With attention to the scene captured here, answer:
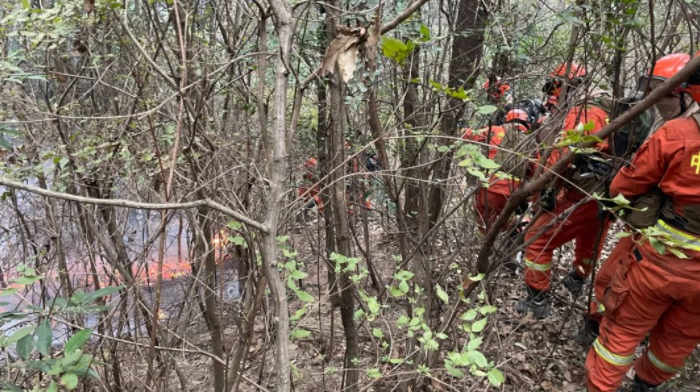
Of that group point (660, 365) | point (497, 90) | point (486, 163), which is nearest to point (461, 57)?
point (497, 90)

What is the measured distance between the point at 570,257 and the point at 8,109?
543 centimetres

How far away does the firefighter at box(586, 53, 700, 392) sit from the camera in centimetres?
228

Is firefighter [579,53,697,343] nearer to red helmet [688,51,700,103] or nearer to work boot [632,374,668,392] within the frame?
red helmet [688,51,700,103]

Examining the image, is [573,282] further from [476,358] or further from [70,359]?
[70,359]

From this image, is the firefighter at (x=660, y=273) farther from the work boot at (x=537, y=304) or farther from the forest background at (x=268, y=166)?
the work boot at (x=537, y=304)

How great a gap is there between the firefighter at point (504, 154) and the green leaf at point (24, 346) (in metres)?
1.63

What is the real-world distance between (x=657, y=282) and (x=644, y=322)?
1.08 ft

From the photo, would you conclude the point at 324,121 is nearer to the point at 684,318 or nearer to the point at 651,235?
the point at 651,235

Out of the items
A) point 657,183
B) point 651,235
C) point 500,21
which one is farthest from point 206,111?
point 657,183

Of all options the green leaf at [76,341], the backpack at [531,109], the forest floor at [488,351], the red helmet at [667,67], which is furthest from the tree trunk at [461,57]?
the green leaf at [76,341]

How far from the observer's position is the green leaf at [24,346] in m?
1.13

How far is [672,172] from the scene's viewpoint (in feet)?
7.61

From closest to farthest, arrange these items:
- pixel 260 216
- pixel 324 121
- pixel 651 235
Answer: pixel 651 235
pixel 260 216
pixel 324 121

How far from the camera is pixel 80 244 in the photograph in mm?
3422
